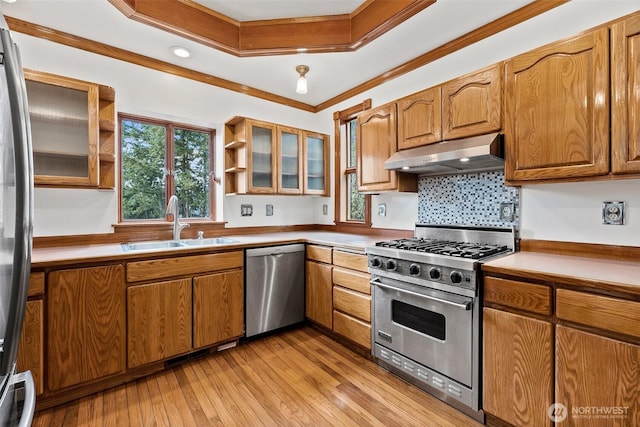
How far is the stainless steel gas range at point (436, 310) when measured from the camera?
5.49ft

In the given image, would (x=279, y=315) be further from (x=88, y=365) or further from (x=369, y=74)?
(x=369, y=74)

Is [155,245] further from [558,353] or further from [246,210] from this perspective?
[558,353]

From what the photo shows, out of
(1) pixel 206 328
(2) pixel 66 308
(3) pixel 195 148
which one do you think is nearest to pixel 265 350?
(1) pixel 206 328

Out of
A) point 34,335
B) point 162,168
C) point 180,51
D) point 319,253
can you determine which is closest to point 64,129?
point 162,168

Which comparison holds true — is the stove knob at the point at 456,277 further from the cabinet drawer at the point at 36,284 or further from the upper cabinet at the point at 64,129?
the upper cabinet at the point at 64,129

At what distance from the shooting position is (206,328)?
2340 mm

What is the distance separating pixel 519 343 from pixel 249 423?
→ 1488mm

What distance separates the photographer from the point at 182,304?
2.22 m

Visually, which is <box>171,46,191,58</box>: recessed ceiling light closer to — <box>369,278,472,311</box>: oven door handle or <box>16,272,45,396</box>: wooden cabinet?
<box>16,272,45,396</box>: wooden cabinet

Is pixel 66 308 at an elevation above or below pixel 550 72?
below

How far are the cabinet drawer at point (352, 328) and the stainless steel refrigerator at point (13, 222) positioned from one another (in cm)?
192

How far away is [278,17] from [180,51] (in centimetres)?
87

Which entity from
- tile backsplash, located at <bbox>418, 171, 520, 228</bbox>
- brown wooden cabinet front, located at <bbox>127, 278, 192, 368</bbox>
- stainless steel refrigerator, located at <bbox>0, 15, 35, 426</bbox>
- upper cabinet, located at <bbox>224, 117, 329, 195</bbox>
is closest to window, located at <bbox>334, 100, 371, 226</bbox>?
upper cabinet, located at <bbox>224, 117, 329, 195</bbox>

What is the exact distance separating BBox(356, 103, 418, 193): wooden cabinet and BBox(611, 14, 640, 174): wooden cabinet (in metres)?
1.28
